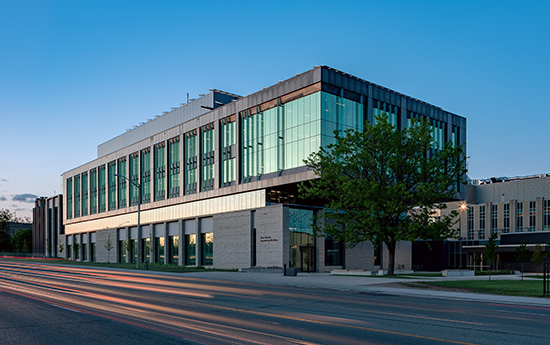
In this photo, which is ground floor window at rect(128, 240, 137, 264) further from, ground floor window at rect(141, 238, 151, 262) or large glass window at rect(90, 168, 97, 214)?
large glass window at rect(90, 168, 97, 214)

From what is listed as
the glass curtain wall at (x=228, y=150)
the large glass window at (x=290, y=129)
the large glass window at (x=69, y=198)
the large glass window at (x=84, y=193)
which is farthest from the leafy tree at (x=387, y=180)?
the large glass window at (x=69, y=198)

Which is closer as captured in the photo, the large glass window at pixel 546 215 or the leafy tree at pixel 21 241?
the large glass window at pixel 546 215

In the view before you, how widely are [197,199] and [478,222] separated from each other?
74.3 meters

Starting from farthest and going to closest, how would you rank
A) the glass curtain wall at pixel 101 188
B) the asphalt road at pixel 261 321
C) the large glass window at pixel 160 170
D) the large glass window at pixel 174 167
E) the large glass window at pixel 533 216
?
1. the large glass window at pixel 533 216
2. the glass curtain wall at pixel 101 188
3. the large glass window at pixel 160 170
4. the large glass window at pixel 174 167
5. the asphalt road at pixel 261 321

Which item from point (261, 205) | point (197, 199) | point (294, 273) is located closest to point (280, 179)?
point (261, 205)

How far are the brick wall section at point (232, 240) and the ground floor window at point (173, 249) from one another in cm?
1147

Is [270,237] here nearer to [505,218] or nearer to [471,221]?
[505,218]

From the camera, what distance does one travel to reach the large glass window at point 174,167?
219 ft

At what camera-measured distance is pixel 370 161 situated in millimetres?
37125

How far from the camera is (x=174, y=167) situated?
67.4 m

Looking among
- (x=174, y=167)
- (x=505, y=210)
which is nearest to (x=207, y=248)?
(x=174, y=167)

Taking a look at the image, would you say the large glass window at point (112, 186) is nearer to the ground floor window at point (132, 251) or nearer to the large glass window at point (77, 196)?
the ground floor window at point (132, 251)

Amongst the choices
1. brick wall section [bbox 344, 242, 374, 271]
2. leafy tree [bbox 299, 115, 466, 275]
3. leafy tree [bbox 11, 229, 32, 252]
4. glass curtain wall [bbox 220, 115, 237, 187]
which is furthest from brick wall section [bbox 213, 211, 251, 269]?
leafy tree [bbox 11, 229, 32, 252]

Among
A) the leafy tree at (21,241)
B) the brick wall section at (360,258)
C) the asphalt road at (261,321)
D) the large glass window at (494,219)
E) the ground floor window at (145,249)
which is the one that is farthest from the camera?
the leafy tree at (21,241)
